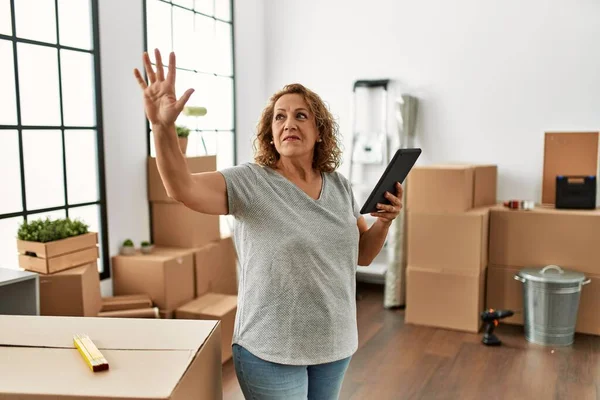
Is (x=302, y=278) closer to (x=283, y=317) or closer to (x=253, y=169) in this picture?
(x=283, y=317)

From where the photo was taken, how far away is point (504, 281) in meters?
3.91

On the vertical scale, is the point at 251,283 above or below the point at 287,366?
above

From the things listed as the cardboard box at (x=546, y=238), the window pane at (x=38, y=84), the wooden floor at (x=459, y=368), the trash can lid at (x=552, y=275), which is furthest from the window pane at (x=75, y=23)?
the trash can lid at (x=552, y=275)

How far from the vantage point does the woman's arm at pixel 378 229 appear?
1.58m

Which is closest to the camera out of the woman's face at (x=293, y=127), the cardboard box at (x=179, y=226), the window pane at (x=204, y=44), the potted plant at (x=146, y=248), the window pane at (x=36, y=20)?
the woman's face at (x=293, y=127)

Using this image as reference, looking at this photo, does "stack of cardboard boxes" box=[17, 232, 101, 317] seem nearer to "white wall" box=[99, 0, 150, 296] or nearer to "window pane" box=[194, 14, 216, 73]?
"white wall" box=[99, 0, 150, 296]

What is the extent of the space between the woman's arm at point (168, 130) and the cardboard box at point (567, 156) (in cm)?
329

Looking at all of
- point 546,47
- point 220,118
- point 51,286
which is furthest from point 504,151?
point 51,286

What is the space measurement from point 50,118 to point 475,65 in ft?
9.86

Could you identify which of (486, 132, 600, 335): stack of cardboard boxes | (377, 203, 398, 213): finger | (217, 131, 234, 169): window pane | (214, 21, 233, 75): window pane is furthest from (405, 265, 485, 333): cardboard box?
(377, 203, 398, 213): finger

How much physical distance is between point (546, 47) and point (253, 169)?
339cm

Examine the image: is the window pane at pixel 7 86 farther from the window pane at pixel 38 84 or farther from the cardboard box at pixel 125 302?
the cardboard box at pixel 125 302

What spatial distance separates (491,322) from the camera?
3561mm

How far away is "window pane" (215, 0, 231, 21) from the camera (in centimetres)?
449
